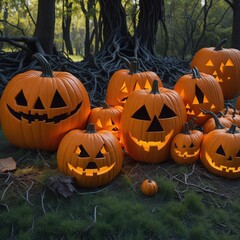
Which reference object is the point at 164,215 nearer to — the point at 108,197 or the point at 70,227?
the point at 108,197

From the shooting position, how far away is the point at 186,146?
3482 millimetres

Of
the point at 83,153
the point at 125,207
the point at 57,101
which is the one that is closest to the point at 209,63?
the point at 57,101

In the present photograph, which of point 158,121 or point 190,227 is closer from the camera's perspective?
point 190,227

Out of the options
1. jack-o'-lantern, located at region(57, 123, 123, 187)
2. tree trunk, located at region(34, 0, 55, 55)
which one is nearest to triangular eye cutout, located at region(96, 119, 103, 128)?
jack-o'-lantern, located at region(57, 123, 123, 187)

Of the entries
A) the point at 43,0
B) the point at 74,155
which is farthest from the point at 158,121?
the point at 43,0

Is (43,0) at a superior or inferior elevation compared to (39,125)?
superior

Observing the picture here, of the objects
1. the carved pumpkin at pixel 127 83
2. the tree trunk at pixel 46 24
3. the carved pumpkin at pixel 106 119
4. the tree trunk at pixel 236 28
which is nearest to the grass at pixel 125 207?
the carved pumpkin at pixel 106 119

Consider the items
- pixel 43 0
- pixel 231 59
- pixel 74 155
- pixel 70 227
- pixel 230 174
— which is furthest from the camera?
pixel 43 0

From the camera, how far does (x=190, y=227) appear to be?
8.57 feet

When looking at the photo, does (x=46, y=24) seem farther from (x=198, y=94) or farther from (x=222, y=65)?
(x=198, y=94)

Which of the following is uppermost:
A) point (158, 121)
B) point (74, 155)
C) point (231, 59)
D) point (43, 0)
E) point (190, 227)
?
point (43, 0)

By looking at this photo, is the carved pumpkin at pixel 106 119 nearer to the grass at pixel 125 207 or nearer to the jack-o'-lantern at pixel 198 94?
the grass at pixel 125 207

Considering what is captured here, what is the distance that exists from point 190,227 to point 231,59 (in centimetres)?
353

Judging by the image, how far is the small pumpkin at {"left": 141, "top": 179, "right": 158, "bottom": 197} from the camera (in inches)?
118
